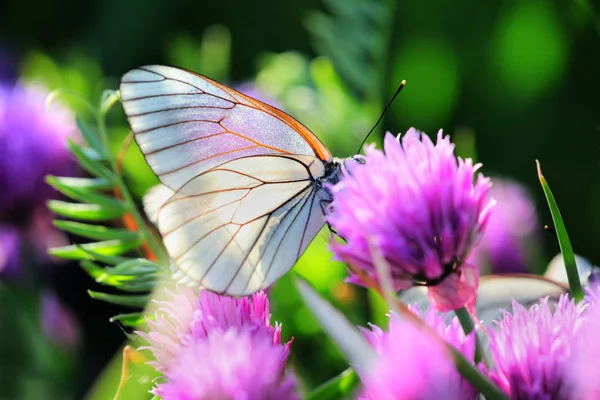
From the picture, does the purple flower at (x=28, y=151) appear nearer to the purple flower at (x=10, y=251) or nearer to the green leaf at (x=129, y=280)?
the purple flower at (x=10, y=251)

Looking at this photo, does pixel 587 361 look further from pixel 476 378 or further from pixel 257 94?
pixel 257 94

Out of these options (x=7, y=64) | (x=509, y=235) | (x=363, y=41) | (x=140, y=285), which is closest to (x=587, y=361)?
(x=140, y=285)

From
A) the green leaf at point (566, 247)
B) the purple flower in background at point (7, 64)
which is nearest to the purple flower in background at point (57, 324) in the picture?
the green leaf at point (566, 247)

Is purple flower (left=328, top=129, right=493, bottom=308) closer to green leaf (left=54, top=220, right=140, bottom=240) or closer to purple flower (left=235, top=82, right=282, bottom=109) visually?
green leaf (left=54, top=220, right=140, bottom=240)

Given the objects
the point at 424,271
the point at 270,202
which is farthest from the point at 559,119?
the point at 424,271

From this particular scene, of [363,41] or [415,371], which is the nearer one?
[415,371]

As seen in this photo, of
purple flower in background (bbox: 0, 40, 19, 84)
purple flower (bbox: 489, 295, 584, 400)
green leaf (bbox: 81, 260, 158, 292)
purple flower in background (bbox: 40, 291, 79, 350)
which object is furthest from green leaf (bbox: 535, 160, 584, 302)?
purple flower in background (bbox: 0, 40, 19, 84)

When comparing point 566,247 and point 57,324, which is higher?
point 566,247
